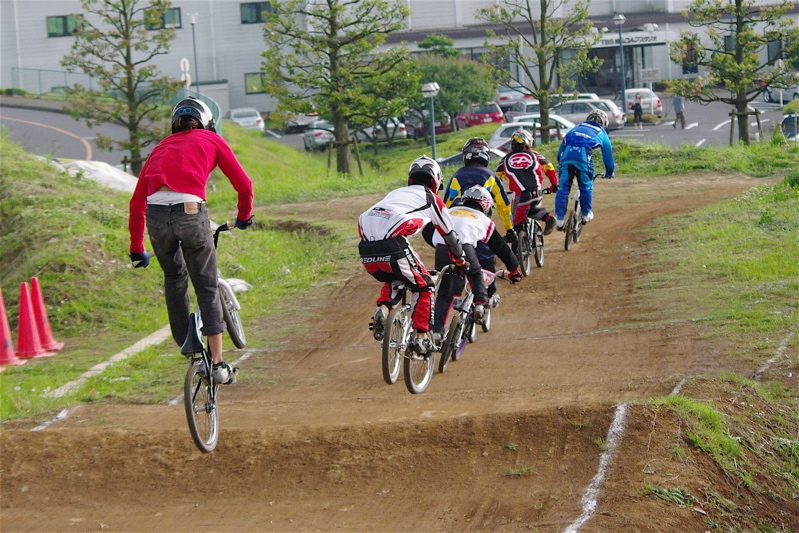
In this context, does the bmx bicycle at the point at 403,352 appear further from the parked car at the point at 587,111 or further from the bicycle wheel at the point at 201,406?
the parked car at the point at 587,111

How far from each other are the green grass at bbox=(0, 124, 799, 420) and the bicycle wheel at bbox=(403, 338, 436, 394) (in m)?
2.64

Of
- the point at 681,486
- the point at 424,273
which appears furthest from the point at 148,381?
the point at 681,486

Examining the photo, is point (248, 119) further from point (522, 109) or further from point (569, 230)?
point (569, 230)

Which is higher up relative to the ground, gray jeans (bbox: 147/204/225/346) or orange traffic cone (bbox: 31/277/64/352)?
gray jeans (bbox: 147/204/225/346)

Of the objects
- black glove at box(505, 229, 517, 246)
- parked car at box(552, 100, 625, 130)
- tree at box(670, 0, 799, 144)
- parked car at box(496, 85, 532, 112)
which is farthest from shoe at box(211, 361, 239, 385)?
parked car at box(496, 85, 532, 112)

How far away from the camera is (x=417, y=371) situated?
815cm

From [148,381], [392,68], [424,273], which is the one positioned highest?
[392,68]

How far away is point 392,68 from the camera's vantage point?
2736 centimetres

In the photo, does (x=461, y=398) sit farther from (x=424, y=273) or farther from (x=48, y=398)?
(x=48, y=398)

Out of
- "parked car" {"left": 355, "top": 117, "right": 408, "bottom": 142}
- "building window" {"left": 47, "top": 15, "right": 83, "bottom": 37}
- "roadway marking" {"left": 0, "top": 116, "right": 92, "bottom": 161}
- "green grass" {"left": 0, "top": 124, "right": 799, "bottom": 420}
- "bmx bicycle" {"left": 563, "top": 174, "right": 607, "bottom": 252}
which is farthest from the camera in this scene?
"building window" {"left": 47, "top": 15, "right": 83, "bottom": 37}

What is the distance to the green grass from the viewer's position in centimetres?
962

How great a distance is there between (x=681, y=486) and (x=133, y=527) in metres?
3.37

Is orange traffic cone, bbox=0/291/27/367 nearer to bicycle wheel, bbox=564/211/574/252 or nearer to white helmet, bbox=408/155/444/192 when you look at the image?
white helmet, bbox=408/155/444/192

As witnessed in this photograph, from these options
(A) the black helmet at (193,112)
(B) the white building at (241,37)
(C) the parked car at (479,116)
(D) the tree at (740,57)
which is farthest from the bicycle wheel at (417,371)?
(B) the white building at (241,37)
